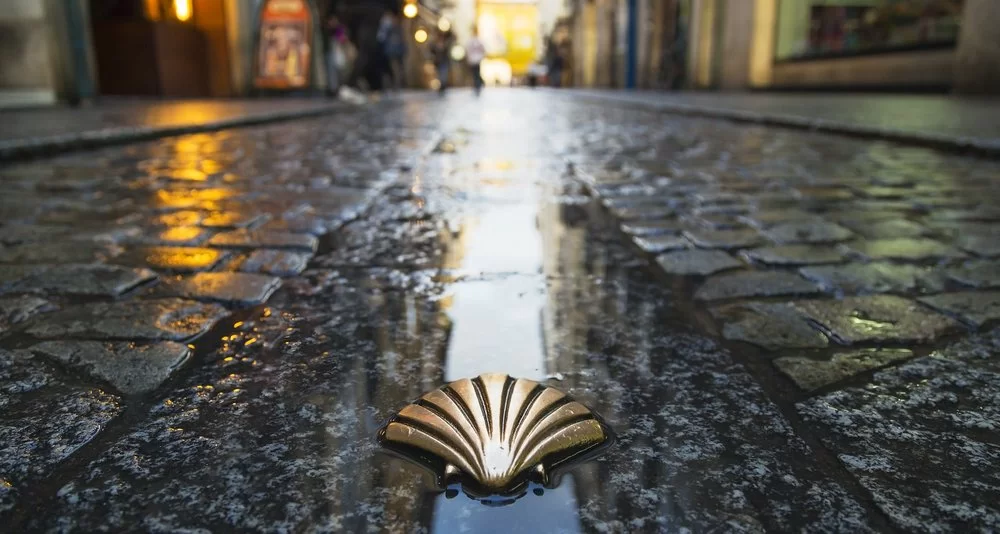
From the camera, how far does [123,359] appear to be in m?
1.34

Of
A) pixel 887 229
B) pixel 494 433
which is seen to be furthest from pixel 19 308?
pixel 887 229

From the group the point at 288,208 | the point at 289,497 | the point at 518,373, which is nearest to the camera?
the point at 289,497

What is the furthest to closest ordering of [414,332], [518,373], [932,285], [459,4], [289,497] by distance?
[459,4]
[932,285]
[414,332]
[518,373]
[289,497]

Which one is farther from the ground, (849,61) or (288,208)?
(849,61)

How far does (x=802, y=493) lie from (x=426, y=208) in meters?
2.26

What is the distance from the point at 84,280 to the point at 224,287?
37cm

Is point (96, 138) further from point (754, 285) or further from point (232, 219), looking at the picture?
point (754, 285)

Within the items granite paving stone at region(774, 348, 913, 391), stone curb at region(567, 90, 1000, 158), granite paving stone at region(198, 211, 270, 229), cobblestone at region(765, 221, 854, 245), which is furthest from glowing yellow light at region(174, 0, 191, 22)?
granite paving stone at region(774, 348, 913, 391)

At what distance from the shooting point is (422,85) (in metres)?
37.0

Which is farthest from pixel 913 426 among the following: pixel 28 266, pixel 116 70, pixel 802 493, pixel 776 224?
pixel 116 70

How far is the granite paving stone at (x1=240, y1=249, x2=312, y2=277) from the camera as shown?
Answer: 200 centimetres

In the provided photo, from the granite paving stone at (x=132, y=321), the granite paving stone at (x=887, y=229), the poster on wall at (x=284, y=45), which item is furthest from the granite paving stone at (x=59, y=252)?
the poster on wall at (x=284, y=45)

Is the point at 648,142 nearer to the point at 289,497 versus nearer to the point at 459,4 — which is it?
the point at 289,497

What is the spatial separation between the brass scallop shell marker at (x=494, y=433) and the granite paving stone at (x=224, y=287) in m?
0.79
